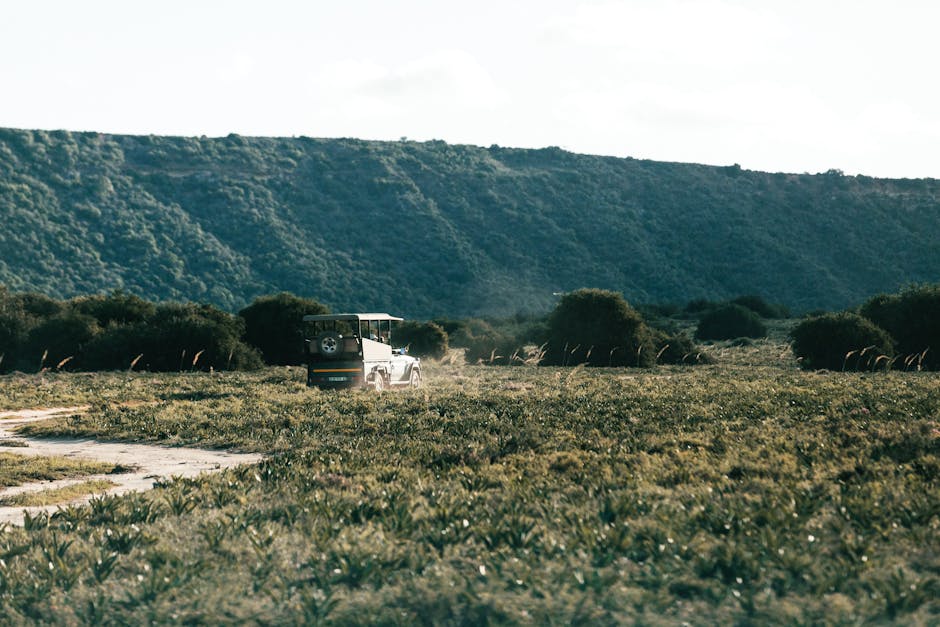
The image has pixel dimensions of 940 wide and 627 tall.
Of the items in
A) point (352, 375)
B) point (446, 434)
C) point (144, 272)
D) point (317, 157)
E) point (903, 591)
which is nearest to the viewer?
point (903, 591)

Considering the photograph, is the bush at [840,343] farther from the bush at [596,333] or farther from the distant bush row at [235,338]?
the bush at [596,333]

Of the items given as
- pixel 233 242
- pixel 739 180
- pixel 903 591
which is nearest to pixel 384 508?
pixel 903 591

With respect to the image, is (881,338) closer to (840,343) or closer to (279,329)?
(840,343)

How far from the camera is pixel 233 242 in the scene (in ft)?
314

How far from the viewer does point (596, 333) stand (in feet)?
156

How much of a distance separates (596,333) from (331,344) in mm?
23071

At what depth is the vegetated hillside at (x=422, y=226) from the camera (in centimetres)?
8962

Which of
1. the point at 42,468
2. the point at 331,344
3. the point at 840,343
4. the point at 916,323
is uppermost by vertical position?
the point at 916,323

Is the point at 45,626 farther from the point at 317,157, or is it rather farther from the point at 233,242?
the point at 317,157

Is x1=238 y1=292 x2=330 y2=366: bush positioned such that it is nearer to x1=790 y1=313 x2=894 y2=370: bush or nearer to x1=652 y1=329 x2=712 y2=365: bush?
x1=652 y1=329 x2=712 y2=365: bush

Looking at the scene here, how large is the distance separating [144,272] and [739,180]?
71.0 m

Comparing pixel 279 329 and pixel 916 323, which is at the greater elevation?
pixel 916 323

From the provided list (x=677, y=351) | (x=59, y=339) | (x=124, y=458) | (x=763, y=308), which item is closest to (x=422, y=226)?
(x=763, y=308)

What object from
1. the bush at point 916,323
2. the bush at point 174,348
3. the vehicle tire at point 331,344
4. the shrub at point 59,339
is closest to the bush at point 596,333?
the bush at point 916,323
